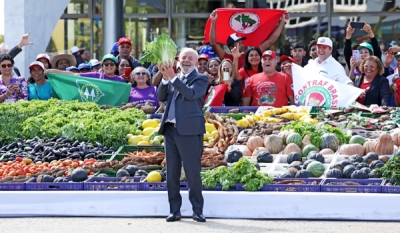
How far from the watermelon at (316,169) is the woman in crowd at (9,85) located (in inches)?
235

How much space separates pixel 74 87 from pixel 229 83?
2.69m

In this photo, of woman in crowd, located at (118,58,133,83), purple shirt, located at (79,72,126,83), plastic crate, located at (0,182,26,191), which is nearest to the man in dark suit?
plastic crate, located at (0,182,26,191)

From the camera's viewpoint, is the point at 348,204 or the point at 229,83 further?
the point at 229,83

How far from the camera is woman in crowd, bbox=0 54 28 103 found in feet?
50.3

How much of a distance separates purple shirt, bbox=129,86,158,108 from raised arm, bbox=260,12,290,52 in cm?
260

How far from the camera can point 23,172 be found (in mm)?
11766

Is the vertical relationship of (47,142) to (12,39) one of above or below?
below

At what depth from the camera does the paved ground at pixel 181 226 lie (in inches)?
378

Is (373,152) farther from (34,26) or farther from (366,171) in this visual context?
(34,26)

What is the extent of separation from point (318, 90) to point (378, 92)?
93cm

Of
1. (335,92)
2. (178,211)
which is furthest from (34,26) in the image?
(178,211)

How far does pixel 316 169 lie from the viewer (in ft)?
37.2

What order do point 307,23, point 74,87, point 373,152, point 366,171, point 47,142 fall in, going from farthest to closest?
point 307,23 < point 74,87 < point 47,142 < point 373,152 < point 366,171

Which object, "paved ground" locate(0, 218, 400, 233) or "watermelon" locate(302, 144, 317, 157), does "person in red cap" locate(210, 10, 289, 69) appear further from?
"paved ground" locate(0, 218, 400, 233)
